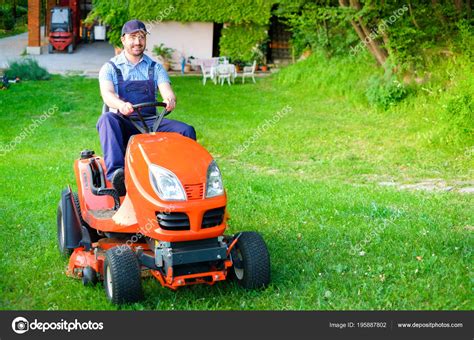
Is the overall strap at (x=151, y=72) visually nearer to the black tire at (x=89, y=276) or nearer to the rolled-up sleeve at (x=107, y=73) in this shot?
the rolled-up sleeve at (x=107, y=73)

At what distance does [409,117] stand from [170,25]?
40.5 ft

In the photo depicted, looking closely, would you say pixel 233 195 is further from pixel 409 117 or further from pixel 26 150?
pixel 409 117

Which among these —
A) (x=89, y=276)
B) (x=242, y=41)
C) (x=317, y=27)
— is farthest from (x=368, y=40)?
(x=89, y=276)

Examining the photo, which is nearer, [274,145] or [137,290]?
[137,290]

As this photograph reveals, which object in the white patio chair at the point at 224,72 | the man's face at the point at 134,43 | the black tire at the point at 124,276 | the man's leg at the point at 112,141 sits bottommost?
the white patio chair at the point at 224,72

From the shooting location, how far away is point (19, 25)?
110 feet

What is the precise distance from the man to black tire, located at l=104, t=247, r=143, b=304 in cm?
70

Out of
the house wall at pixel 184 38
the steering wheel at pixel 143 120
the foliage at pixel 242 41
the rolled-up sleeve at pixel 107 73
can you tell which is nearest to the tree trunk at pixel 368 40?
the foliage at pixel 242 41

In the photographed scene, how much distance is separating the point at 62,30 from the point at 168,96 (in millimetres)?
22959

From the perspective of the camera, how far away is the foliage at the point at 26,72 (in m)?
21.1

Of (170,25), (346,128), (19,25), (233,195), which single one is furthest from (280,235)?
(19,25)

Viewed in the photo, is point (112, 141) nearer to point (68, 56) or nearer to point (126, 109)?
point (126, 109)

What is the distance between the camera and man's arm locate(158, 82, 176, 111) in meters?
5.69

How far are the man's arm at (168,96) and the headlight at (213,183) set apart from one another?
74 centimetres
